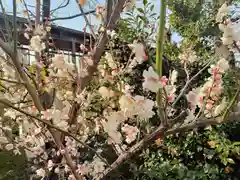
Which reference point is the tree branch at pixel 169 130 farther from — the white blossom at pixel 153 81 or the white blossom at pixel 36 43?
the white blossom at pixel 36 43

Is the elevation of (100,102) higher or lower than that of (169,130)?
lower

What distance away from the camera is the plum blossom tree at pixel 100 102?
1202 mm

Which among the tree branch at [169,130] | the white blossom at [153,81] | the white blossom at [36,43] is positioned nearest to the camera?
the white blossom at [153,81]

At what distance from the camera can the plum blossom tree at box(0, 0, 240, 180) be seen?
1.20 m

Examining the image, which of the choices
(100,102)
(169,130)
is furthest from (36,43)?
(169,130)

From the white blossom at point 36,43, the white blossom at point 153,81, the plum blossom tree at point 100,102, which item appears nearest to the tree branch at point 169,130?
the plum blossom tree at point 100,102

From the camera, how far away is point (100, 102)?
273 centimetres

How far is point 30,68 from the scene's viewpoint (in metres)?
2.57

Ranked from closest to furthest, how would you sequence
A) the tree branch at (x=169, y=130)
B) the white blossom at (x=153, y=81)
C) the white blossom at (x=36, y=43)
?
the white blossom at (x=153, y=81), the tree branch at (x=169, y=130), the white blossom at (x=36, y=43)

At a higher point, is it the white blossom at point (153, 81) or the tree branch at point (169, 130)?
the white blossom at point (153, 81)

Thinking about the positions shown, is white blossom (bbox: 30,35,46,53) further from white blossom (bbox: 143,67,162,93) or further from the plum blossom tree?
white blossom (bbox: 143,67,162,93)

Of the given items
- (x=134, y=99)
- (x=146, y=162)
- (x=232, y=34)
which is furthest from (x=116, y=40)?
(x=232, y=34)

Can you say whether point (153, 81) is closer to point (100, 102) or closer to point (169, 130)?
point (169, 130)

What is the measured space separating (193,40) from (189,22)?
0.25 metres
